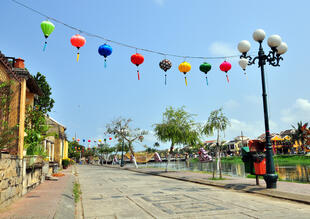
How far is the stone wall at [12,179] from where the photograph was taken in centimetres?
646

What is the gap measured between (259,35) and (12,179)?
1062 centimetres

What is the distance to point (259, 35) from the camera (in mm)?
10922

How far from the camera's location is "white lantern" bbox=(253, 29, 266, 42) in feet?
35.8

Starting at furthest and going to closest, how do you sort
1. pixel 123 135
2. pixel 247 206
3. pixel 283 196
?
pixel 123 135 → pixel 283 196 → pixel 247 206

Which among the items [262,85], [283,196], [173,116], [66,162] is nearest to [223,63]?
[262,85]

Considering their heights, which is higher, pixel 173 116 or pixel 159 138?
pixel 173 116

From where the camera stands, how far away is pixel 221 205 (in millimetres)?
7352

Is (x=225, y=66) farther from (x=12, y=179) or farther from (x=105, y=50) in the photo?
(x=12, y=179)

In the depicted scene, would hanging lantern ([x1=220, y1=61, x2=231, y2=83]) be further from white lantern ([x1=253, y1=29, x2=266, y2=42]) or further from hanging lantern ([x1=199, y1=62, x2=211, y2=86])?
white lantern ([x1=253, y1=29, x2=266, y2=42])

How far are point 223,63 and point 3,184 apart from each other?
9539mm

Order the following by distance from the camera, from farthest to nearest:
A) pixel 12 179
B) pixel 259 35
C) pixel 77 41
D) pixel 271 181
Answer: pixel 259 35, pixel 271 181, pixel 77 41, pixel 12 179

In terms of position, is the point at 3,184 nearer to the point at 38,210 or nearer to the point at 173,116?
the point at 38,210

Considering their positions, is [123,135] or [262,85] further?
[123,135]

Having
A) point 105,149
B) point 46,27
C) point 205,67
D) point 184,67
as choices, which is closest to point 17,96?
point 46,27
